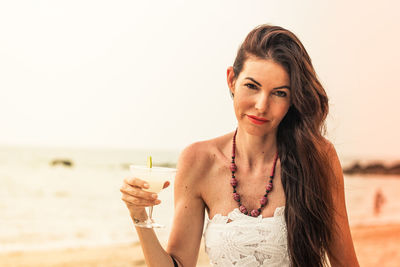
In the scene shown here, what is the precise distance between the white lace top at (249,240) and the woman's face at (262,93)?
0.40 m

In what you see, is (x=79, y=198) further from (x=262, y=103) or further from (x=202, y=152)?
(x=262, y=103)

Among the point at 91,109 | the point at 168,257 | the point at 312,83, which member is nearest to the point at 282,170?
the point at 312,83

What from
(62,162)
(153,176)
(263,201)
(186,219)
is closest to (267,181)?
(263,201)

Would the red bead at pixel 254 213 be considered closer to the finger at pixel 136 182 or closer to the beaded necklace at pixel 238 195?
the beaded necklace at pixel 238 195

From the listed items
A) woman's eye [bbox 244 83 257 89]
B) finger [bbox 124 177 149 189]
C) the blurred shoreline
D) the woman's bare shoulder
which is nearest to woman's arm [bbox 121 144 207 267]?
the woman's bare shoulder

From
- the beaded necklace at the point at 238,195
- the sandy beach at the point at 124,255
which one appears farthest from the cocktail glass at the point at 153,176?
the sandy beach at the point at 124,255

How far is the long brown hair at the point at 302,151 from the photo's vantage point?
74.9 inches

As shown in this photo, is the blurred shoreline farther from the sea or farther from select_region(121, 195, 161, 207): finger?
select_region(121, 195, 161, 207): finger

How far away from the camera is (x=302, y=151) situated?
6.82 feet

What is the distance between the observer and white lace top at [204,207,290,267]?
2.00 meters

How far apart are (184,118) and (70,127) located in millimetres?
3737

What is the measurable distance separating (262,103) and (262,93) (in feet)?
0.14

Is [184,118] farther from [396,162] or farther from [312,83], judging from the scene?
[312,83]

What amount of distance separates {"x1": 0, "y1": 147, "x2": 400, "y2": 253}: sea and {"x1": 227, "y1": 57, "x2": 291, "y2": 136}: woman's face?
359 inches
